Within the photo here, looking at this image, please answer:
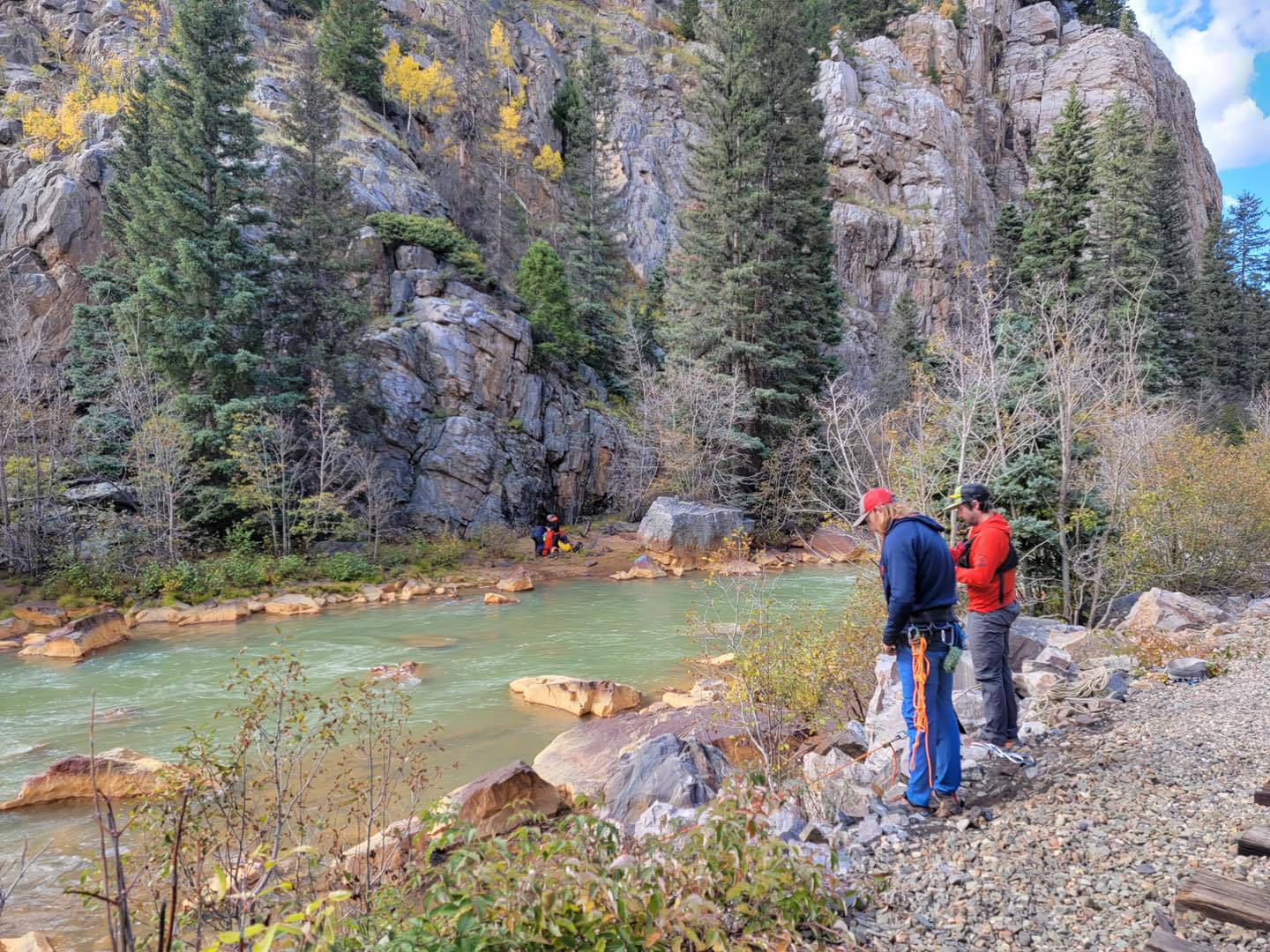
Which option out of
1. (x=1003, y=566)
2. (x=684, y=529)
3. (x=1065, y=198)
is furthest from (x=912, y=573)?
(x=1065, y=198)

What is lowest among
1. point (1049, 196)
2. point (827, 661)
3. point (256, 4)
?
point (827, 661)

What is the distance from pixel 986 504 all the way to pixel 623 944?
4.18 m

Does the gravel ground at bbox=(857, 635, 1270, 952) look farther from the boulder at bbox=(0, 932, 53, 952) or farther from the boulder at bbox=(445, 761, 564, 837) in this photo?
the boulder at bbox=(0, 932, 53, 952)

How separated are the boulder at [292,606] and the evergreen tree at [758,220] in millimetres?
15641

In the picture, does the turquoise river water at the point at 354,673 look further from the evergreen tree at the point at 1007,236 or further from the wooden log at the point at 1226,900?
the evergreen tree at the point at 1007,236

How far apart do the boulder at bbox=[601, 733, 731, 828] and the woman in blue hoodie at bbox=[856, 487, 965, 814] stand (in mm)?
1914

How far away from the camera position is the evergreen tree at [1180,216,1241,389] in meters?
36.7

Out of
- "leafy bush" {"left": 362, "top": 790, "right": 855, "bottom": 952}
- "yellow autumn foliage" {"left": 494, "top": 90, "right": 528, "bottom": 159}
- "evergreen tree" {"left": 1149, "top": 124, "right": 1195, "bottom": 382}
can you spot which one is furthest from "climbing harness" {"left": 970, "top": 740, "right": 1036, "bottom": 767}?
"yellow autumn foliage" {"left": 494, "top": 90, "right": 528, "bottom": 159}

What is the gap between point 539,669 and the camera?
1152cm

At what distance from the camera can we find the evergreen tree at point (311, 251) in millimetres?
21953

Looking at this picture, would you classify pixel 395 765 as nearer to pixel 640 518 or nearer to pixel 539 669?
pixel 539 669

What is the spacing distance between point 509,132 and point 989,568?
5217cm

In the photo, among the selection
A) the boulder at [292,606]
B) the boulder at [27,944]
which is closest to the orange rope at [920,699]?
the boulder at [27,944]

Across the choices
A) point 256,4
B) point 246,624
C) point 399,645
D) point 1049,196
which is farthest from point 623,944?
point 256,4
